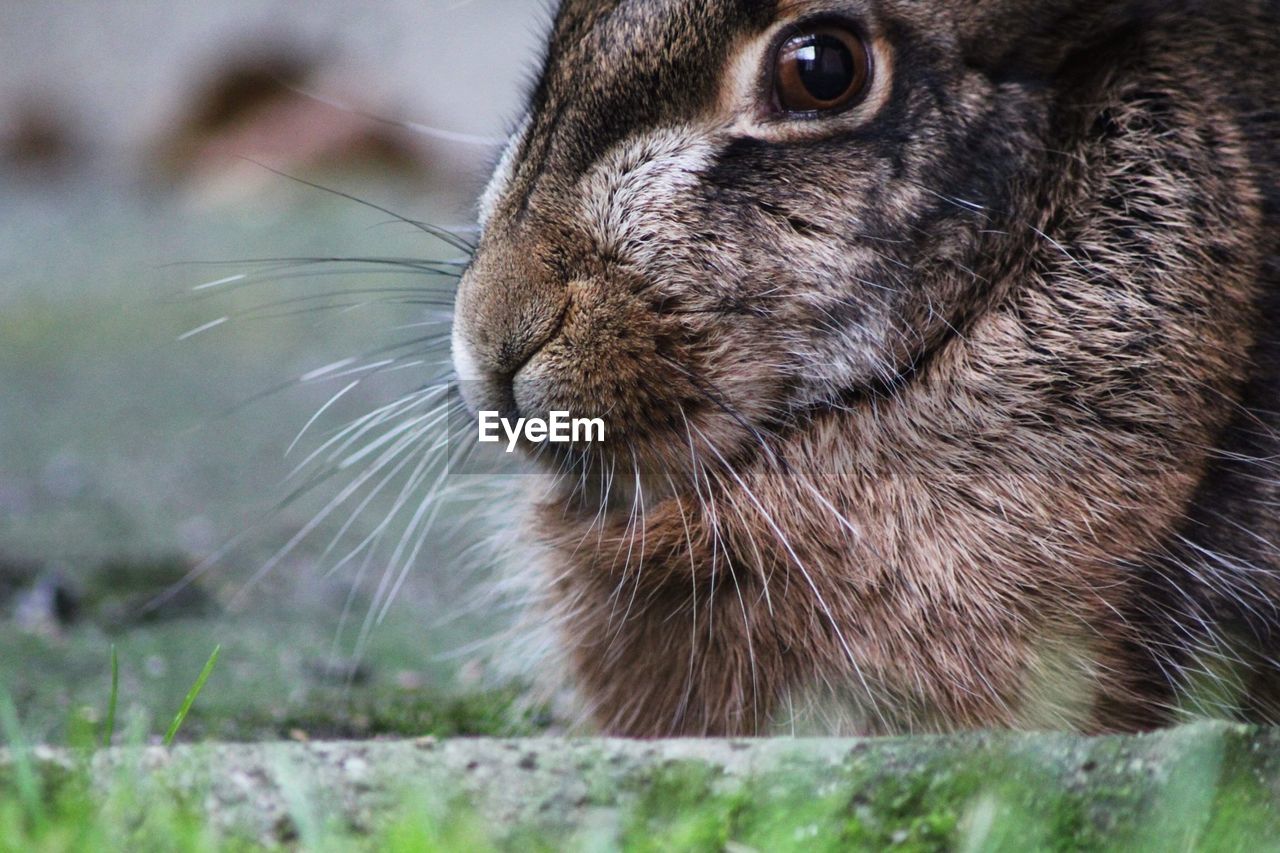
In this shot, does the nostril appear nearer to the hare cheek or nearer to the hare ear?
the hare cheek

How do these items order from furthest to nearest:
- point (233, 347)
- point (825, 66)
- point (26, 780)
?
point (233, 347) < point (825, 66) < point (26, 780)

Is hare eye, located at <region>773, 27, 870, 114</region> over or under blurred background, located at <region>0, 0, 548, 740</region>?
over

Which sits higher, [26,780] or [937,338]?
[937,338]

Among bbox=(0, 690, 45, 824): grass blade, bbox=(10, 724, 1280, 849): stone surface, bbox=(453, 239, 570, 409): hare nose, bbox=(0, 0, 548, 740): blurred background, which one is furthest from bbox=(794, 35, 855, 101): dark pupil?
bbox=(0, 690, 45, 824): grass blade

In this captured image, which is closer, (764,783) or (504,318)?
(764,783)

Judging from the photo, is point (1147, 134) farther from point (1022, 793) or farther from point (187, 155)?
point (187, 155)

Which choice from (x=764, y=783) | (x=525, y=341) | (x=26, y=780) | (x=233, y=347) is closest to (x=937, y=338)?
(x=525, y=341)

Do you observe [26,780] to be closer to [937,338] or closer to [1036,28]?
[937,338]
